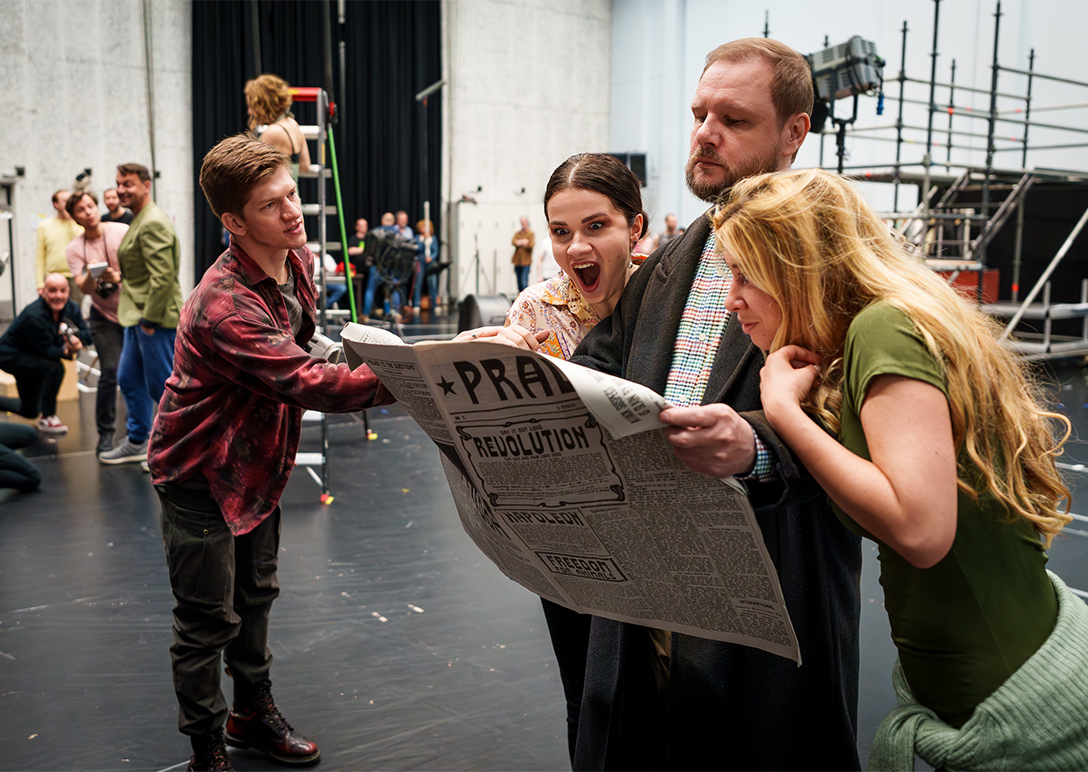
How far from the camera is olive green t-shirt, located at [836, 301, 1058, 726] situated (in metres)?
0.94

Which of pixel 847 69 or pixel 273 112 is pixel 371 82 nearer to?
pixel 847 69

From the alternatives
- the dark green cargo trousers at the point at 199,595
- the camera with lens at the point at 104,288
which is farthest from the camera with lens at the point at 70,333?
the dark green cargo trousers at the point at 199,595

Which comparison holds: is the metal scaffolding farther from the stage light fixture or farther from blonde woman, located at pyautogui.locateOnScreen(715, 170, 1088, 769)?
blonde woman, located at pyautogui.locateOnScreen(715, 170, 1088, 769)

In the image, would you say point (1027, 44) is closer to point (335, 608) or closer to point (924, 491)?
point (335, 608)

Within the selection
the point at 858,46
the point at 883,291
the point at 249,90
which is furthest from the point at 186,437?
the point at 858,46

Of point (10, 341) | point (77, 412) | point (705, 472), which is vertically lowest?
point (77, 412)

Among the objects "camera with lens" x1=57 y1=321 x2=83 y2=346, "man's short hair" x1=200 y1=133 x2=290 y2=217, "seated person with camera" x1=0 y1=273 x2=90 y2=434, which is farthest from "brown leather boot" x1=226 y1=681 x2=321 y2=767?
"camera with lens" x1=57 y1=321 x2=83 y2=346

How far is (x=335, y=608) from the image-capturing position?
3.04m

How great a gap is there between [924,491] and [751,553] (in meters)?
0.21

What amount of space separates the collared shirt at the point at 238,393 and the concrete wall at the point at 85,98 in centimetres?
1184

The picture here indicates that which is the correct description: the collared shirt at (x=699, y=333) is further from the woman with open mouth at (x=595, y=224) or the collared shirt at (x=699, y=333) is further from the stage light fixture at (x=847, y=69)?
the stage light fixture at (x=847, y=69)

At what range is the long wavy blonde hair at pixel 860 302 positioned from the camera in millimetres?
942

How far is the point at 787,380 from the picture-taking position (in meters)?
1.02

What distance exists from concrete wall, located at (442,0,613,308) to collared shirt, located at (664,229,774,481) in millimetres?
14756
